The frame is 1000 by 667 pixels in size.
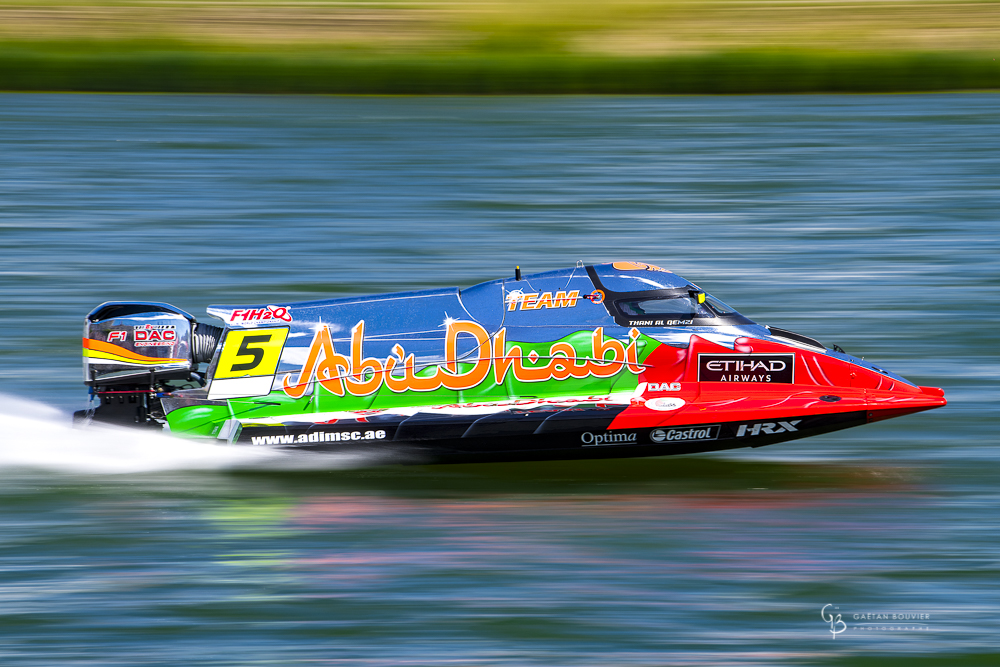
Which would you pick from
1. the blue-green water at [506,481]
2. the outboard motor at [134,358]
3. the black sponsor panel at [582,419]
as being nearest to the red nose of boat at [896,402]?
the blue-green water at [506,481]

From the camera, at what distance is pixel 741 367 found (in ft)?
24.3

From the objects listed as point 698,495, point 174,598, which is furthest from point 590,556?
point 174,598

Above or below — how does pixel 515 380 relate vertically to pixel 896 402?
above

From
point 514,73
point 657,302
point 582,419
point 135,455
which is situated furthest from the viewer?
point 514,73

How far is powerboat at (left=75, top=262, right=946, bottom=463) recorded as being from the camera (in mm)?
7352

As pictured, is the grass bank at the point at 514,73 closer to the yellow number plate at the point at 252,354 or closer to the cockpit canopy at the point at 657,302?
the cockpit canopy at the point at 657,302

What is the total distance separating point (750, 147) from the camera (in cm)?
1958

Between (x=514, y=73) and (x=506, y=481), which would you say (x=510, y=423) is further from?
(x=514, y=73)

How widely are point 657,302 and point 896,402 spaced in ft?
5.31

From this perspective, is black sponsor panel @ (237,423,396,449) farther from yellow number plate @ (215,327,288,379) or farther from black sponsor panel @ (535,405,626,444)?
black sponsor panel @ (535,405,626,444)

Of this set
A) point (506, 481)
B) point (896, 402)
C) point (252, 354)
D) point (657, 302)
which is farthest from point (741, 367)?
point (252, 354)

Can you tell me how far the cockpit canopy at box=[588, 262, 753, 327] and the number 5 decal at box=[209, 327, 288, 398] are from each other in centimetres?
208

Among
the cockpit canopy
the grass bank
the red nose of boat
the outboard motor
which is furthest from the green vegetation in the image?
the red nose of boat

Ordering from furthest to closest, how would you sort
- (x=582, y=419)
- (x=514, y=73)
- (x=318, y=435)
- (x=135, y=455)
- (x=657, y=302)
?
(x=514, y=73), (x=135, y=455), (x=657, y=302), (x=318, y=435), (x=582, y=419)
